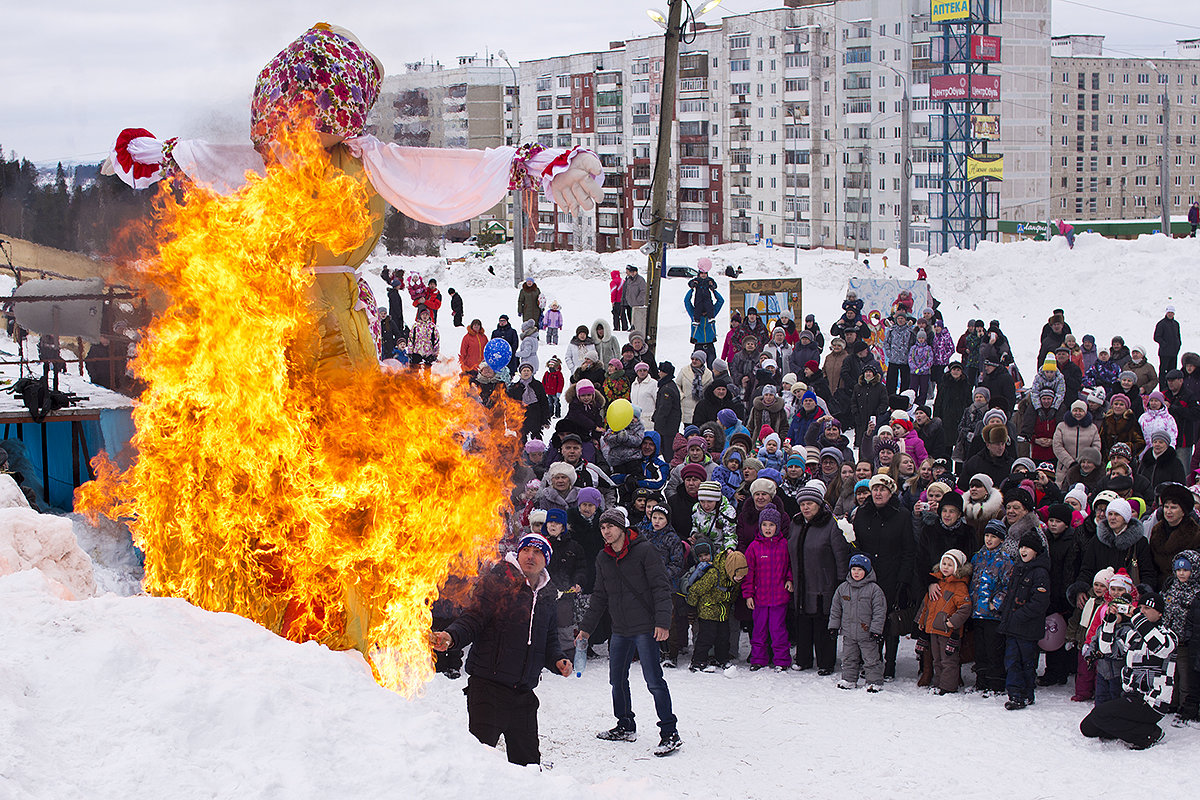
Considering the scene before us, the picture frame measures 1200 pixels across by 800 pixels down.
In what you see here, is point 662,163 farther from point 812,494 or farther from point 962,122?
point 962,122

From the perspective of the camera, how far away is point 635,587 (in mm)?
8312

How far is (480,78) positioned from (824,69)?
96.6 feet

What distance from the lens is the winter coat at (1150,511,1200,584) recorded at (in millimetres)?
8391

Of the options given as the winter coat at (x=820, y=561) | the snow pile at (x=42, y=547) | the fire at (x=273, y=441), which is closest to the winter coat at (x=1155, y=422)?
the winter coat at (x=820, y=561)

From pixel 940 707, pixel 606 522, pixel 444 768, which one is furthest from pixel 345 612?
pixel 940 707

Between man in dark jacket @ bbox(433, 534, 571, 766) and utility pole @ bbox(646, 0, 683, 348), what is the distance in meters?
10.3

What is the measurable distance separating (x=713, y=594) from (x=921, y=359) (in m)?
8.73

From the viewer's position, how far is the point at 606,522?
827cm

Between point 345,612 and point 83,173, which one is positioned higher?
point 83,173

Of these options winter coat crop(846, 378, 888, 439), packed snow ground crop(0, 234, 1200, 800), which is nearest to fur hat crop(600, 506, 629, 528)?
packed snow ground crop(0, 234, 1200, 800)

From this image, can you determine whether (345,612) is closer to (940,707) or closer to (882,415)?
(940,707)

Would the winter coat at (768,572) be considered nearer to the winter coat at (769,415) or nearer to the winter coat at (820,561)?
the winter coat at (820,561)

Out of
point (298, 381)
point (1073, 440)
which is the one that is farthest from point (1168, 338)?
point (298, 381)

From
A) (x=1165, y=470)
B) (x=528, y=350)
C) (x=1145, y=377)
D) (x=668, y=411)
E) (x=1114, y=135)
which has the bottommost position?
(x=1165, y=470)
